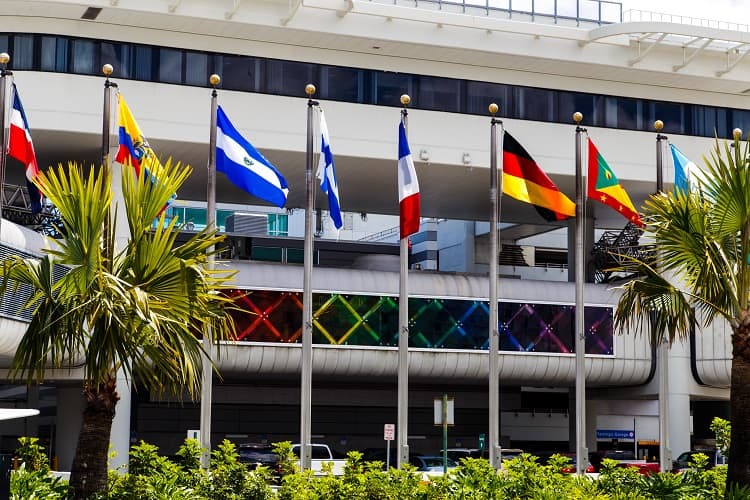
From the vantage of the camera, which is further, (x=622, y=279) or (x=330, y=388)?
(x=330, y=388)

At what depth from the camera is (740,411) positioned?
66.7ft

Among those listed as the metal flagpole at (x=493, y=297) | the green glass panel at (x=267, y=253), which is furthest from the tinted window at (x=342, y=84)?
the green glass panel at (x=267, y=253)

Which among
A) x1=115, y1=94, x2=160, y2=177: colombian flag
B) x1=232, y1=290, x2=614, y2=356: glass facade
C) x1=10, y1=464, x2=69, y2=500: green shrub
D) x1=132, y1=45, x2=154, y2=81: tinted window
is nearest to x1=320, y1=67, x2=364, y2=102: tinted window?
x1=132, y1=45, x2=154, y2=81: tinted window

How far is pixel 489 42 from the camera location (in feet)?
144

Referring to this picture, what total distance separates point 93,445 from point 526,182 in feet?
53.8

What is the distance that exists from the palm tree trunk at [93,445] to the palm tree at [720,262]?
32.0 feet

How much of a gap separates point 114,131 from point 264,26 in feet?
19.8

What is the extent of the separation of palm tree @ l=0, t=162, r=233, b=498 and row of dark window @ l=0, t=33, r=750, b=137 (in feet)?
75.3

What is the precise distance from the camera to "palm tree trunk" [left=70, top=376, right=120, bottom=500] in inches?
702

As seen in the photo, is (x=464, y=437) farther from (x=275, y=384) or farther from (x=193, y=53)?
(x=193, y=53)

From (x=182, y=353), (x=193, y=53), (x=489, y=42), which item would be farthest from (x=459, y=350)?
(x=182, y=353)

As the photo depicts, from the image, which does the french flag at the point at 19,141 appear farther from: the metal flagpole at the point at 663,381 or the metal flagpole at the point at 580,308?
the metal flagpole at the point at 663,381

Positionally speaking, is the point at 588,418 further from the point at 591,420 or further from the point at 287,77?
the point at 287,77

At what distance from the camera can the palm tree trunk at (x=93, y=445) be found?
17.8 m
